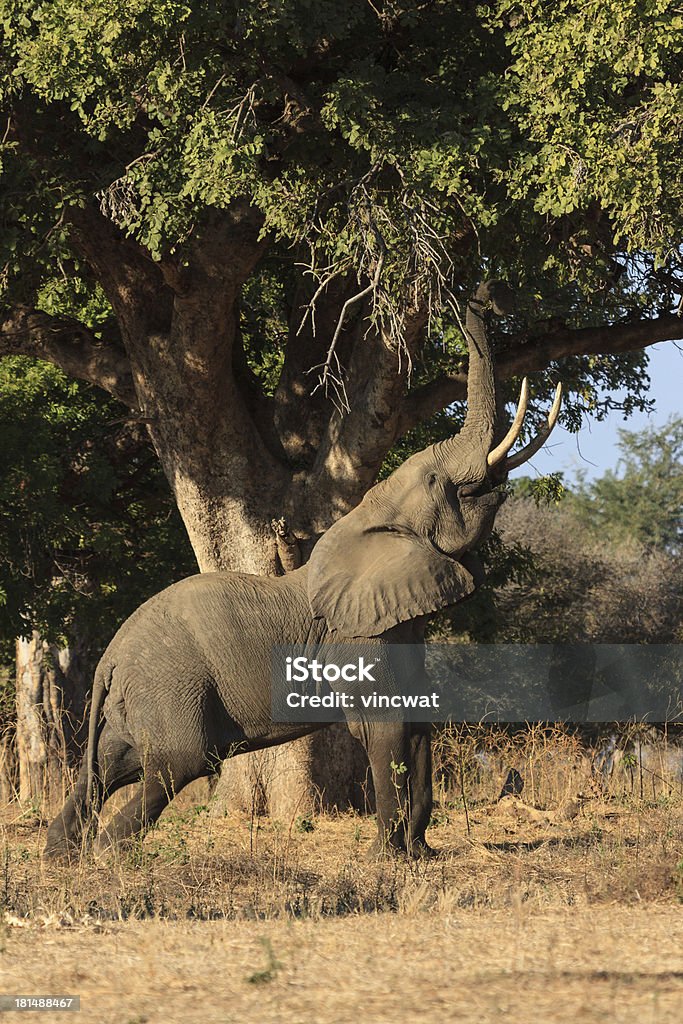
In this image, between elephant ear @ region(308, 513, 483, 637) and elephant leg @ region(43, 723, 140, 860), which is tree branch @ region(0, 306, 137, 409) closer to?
elephant ear @ region(308, 513, 483, 637)

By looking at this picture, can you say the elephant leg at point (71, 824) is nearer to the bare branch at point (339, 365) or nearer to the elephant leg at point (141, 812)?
the elephant leg at point (141, 812)

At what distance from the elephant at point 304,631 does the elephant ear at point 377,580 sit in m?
0.01

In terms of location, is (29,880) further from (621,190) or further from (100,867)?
(621,190)

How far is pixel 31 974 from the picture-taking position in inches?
261

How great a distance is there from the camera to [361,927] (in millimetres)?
7695

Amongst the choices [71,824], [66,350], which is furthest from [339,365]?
[71,824]

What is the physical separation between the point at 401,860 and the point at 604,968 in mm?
3503

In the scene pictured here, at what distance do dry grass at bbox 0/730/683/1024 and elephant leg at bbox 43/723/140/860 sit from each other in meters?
0.27

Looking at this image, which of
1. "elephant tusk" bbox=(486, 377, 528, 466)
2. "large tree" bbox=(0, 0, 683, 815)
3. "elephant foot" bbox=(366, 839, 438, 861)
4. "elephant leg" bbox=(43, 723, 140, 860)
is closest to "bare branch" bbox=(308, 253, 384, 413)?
"large tree" bbox=(0, 0, 683, 815)

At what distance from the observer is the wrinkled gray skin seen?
1013 cm

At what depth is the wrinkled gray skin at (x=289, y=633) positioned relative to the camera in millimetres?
10133

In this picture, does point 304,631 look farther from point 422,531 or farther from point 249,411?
point 249,411

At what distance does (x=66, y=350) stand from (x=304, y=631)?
5.55 m

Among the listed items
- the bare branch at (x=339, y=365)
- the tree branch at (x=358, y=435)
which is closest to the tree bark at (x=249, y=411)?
the tree branch at (x=358, y=435)
